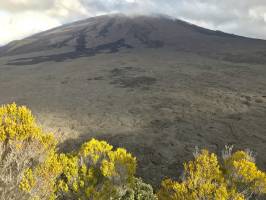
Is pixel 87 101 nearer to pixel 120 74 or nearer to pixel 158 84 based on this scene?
pixel 158 84

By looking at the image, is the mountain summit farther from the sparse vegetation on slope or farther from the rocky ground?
the sparse vegetation on slope

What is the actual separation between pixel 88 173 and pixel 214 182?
20.3ft

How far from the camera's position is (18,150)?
1717 centimetres

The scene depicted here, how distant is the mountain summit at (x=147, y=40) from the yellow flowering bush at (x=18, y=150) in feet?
234

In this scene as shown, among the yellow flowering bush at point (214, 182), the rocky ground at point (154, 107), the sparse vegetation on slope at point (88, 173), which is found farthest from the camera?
the rocky ground at point (154, 107)

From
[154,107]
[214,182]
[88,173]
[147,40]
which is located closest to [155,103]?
[154,107]

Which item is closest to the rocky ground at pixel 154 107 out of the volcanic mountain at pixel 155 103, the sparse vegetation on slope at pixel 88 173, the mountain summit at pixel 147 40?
the volcanic mountain at pixel 155 103

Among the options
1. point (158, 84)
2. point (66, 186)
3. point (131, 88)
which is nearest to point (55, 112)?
point (131, 88)

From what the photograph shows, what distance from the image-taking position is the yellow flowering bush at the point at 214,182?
1669cm

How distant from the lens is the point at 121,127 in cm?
3662

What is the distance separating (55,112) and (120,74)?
24832 millimetres

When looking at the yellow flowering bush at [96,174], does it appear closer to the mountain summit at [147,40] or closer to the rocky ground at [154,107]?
the rocky ground at [154,107]

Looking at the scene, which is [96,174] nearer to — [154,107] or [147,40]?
[154,107]

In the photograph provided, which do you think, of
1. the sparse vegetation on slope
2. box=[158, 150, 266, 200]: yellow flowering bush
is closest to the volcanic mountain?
the sparse vegetation on slope
